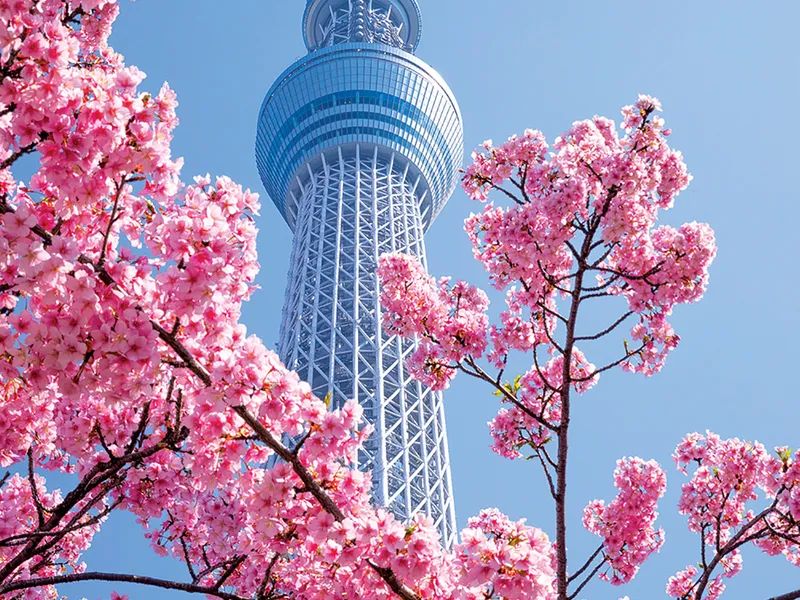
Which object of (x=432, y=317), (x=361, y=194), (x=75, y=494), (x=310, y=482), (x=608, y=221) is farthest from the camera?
(x=361, y=194)

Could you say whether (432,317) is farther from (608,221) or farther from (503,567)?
(503,567)

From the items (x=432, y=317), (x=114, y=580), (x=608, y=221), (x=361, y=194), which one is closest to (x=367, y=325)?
(x=361, y=194)

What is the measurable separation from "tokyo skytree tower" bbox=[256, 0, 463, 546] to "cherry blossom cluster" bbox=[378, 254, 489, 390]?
40.8 metres

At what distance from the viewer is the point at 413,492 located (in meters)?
47.6

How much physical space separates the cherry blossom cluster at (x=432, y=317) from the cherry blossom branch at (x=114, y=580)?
3.28 meters

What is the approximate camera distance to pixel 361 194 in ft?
218

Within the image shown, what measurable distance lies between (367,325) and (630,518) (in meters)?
49.9

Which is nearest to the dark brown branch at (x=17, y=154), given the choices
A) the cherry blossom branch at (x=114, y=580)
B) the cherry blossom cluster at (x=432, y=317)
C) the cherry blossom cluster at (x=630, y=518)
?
the cherry blossom branch at (x=114, y=580)

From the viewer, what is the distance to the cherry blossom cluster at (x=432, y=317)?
7.09 m

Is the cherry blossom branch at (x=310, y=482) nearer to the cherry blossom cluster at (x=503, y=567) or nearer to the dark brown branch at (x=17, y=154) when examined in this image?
the cherry blossom cluster at (x=503, y=567)

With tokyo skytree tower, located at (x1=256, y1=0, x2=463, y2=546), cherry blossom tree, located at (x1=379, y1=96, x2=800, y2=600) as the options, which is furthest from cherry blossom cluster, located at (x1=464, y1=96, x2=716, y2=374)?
tokyo skytree tower, located at (x1=256, y1=0, x2=463, y2=546)

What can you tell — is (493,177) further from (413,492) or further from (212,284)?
(413,492)

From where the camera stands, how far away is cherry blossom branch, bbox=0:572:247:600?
396cm

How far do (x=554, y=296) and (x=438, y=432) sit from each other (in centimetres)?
4651
